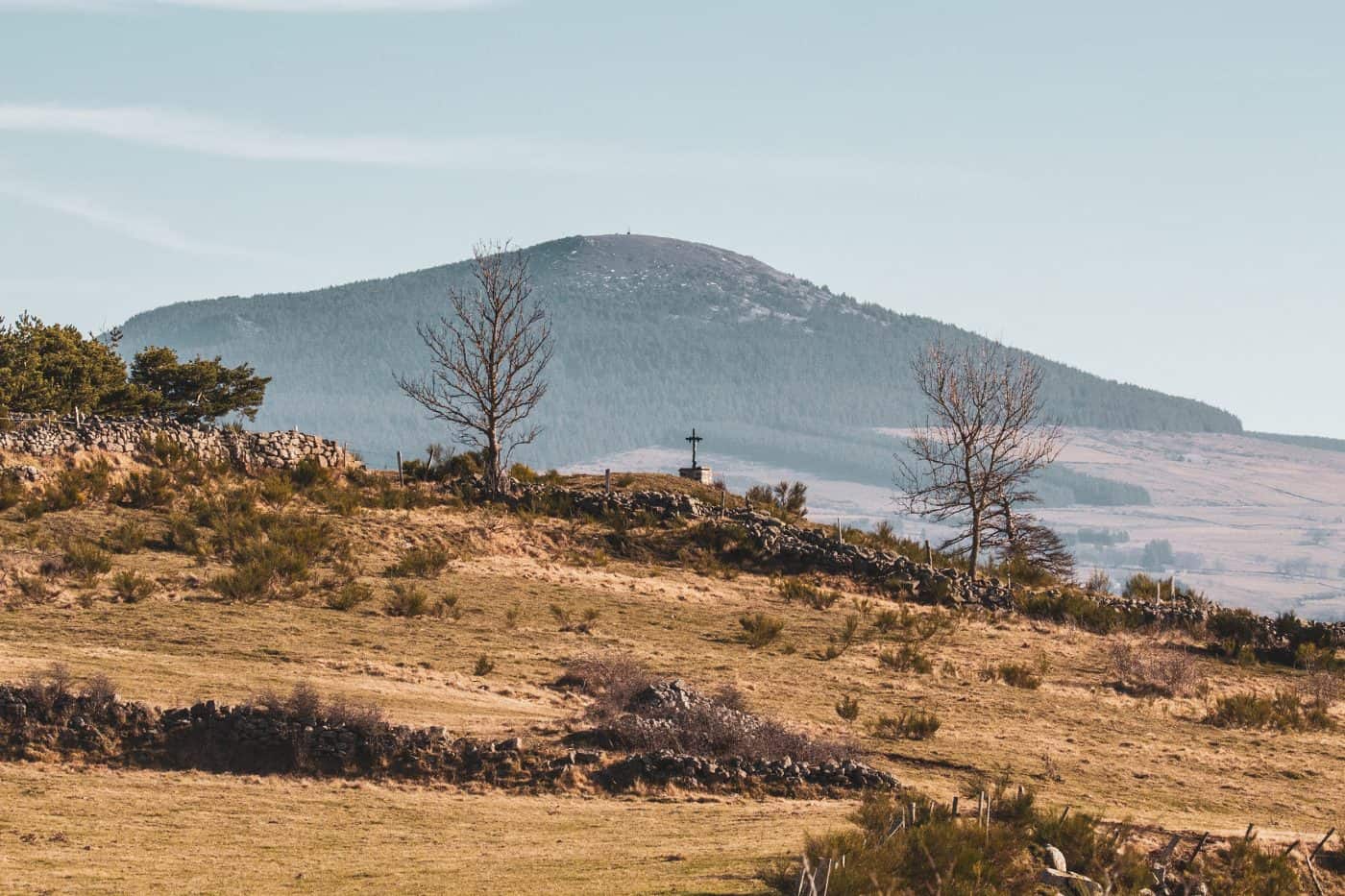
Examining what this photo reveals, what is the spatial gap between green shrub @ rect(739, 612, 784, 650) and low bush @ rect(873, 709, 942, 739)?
8.50 m

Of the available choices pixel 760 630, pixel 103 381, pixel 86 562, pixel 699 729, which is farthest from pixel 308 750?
pixel 103 381

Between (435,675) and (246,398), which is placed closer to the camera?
(435,675)

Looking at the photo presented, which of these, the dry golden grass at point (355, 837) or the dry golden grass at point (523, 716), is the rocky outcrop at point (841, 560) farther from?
the dry golden grass at point (355, 837)

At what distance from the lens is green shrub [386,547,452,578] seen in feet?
136

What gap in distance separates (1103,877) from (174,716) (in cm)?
1269

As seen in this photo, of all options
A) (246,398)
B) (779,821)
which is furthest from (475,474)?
(779,821)

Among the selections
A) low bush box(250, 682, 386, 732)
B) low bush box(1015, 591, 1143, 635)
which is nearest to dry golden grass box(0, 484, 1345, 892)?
low bush box(250, 682, 386, 732)

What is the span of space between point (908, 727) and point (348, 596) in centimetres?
1399

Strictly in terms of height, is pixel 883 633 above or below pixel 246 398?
below

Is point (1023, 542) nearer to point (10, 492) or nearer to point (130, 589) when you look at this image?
point (10, 492)

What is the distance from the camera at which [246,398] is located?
220ft

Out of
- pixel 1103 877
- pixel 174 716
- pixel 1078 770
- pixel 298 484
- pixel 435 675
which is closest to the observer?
pixel 1103 877

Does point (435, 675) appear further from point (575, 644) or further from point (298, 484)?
point (298, 484)

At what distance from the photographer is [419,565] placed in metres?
41.8
